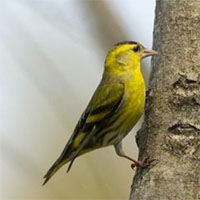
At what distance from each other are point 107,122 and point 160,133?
96 cm

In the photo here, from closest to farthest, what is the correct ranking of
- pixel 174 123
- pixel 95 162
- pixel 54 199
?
pixel 174 123 < pixel 95 162 < pixel 54 199

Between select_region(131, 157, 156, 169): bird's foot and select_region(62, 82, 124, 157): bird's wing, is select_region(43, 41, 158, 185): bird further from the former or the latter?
select_region(131, 157, 156, 169): bird's foot

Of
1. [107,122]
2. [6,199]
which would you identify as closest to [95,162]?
[107,122]

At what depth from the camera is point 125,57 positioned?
4.64 metres

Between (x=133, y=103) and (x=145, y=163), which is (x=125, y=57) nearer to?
(x=133, y=103)

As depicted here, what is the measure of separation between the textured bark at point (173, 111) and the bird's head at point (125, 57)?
0.68m

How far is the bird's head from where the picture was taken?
462 cm

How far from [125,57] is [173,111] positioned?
115cm

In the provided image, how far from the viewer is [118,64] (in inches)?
184

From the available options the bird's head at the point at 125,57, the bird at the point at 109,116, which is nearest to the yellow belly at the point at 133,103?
the bird at the point at 109,116

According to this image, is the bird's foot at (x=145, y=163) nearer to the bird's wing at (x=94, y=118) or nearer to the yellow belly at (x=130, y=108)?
the yellow belly at (x=130, y=108)

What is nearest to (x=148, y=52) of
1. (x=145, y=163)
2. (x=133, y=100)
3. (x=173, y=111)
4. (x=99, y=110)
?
(x=133, y=100)

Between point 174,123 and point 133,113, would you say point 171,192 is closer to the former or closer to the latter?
point 174,123

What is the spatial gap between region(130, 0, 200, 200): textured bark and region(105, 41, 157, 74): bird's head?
2.21 feet
